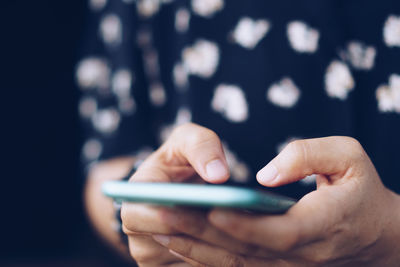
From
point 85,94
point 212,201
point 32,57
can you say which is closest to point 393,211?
point 212,201

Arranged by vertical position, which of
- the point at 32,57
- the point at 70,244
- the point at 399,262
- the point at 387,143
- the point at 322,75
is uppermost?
the point at 32,57


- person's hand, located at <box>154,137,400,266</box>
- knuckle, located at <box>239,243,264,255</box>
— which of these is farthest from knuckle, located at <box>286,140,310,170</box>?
knuckle, located at <box>239,243,264,255</box>

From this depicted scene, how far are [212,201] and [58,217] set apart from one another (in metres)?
0.75

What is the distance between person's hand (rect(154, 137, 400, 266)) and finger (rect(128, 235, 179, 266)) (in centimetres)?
5

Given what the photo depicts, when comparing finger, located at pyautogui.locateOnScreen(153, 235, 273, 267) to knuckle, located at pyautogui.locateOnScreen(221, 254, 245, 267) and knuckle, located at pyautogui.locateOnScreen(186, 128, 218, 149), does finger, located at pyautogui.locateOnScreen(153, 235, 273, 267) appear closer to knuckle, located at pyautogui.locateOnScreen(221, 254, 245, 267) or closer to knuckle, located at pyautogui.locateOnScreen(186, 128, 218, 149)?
knuckle, located at pyautogui.locateOnScreen(221, 254, 245, 267)

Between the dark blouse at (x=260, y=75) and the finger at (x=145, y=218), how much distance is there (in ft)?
1.06

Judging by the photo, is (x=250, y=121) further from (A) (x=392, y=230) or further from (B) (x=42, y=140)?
(B) (x=42, y=140)

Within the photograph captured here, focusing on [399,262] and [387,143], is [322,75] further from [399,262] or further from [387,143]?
[399,262]

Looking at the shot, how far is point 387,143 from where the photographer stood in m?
0.58

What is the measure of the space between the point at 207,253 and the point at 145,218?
0.28ft

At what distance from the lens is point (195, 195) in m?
0.24

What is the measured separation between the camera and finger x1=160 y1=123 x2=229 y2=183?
37 cm

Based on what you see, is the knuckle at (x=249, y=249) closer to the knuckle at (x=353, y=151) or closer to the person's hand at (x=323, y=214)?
the person's hand at (x=323, y=214)

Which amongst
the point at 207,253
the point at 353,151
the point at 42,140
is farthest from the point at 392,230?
the point at 42,140
